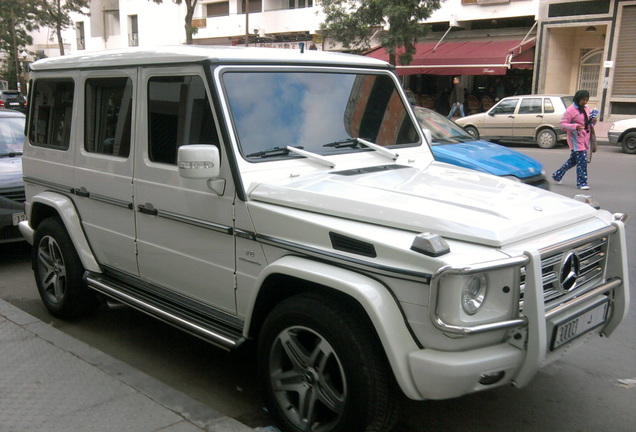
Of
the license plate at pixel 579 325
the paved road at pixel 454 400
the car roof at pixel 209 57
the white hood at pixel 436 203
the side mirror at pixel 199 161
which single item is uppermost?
the car roof at pixel 209 57

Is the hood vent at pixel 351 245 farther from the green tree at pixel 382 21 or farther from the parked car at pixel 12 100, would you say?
the parked car at pixel 12 100

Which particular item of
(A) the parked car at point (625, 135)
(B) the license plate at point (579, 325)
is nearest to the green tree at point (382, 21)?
(A) the parked car at point (625, 135)

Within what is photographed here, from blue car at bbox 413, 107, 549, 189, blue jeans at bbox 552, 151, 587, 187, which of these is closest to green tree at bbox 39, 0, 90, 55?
blue jeans at bbox 552, 151, 587, 187

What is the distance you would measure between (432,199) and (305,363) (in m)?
1.08

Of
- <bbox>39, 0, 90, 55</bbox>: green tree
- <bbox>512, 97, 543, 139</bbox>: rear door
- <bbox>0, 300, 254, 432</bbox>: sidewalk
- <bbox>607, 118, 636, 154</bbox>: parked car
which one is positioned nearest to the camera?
<bbox>0, 300, 254, 432</bbox>: sidewalk

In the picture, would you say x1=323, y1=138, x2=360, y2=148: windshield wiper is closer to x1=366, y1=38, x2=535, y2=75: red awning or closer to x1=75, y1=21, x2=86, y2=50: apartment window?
x1=366, y1=38, x2=535, y2=75: red awning

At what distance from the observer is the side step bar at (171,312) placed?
3.53 m

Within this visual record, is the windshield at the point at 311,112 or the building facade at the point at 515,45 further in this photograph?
the building facade at the point at 515,45

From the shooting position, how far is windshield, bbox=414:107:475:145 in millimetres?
9156

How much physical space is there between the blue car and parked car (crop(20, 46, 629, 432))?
3599 mm

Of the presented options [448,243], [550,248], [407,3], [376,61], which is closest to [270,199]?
[448,243]

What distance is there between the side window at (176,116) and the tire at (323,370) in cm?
120

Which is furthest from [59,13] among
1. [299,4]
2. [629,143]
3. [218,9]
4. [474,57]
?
[629,143]

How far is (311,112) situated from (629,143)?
1632cm
